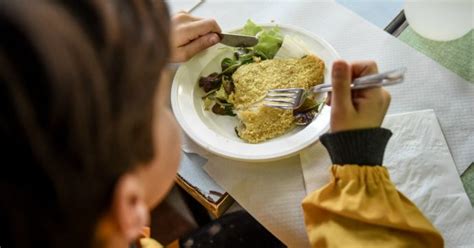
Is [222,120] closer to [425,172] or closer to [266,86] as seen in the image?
[266,86]

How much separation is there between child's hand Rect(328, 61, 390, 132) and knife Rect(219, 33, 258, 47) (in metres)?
0.24

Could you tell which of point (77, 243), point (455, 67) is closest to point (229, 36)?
point (455, 67)

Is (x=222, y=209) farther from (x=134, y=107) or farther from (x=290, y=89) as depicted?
(x=134, y=107)

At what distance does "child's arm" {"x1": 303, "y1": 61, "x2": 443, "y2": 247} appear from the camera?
684mm

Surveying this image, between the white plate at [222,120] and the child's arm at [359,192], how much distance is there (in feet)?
0.24

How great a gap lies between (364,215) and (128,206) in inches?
13.4

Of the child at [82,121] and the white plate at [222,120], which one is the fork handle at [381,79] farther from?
the child at [82,121]

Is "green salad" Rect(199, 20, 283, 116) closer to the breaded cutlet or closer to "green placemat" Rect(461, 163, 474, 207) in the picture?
the breaded cutlet

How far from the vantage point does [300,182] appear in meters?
0.80

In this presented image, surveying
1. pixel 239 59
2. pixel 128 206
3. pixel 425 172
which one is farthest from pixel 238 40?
pixel 128 206

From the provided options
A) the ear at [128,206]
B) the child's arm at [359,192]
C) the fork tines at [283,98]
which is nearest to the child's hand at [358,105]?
the child's arm at [359,192]

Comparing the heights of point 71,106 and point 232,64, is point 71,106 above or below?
above

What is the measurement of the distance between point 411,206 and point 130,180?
0.41 meters

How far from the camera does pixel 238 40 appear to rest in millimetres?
910
